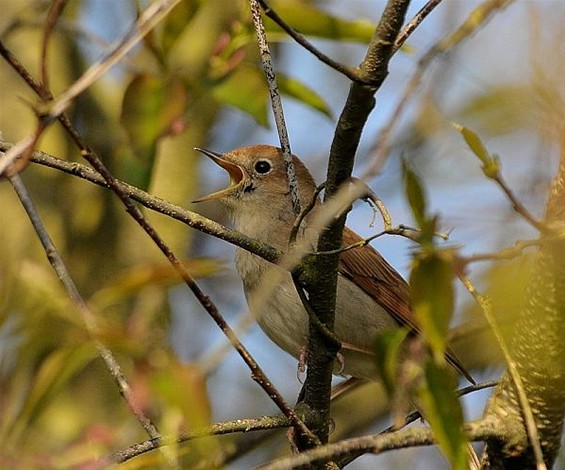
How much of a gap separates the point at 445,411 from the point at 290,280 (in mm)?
2249

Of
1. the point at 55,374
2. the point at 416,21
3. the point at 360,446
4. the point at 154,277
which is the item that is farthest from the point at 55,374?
the point at 416,21

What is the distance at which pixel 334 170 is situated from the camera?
2.32 metres

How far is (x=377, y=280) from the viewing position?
14.1 ft

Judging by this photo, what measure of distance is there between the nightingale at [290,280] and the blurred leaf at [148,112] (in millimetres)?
690

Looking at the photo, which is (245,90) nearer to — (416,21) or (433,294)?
(416,21)

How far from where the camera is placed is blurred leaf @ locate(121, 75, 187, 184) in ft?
10.7

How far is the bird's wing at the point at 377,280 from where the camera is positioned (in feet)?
13.9

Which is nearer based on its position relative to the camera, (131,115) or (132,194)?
(132,194)

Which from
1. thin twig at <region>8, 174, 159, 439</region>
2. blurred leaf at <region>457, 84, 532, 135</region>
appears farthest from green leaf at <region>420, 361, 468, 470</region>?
thin twig at <region>8, 174, 159, 439</region>

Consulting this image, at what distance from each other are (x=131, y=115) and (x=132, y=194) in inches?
38.8

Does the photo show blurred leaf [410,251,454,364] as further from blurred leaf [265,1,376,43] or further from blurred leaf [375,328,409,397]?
blurred leaf [265,1,376,43]

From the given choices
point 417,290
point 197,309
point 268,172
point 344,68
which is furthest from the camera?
point 197,309

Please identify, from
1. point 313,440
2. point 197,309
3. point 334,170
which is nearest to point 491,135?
point 334,170

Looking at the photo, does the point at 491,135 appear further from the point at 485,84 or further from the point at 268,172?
the point at 268,172
